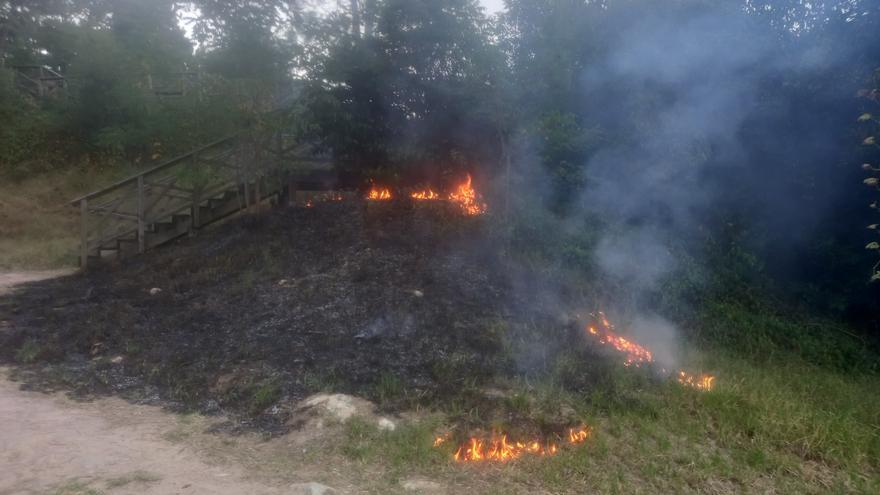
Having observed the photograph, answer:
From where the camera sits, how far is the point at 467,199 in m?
10.9

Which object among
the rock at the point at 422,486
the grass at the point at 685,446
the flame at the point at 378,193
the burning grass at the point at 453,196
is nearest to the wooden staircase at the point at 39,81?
the flame at the point at 378,193

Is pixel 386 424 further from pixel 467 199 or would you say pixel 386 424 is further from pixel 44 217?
pixel 44 217

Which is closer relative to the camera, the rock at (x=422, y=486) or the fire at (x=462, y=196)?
the rock at (x=422, y=486)

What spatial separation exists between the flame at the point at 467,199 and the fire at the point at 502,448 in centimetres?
536

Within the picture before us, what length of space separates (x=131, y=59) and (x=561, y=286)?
14780 mm

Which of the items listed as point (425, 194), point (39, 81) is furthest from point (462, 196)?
point (39, 81)

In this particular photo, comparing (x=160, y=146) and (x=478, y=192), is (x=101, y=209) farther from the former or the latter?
(x=478, y=192)

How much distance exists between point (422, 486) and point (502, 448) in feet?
2.74

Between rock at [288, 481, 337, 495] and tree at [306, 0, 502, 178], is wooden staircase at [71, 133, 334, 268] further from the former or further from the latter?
rock at [288, 481, 337, 495]

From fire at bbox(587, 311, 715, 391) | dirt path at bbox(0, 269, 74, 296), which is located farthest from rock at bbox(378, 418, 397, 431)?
dirt path at bbox(0, 269, 74, 296)

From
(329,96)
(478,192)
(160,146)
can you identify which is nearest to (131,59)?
(160,146)

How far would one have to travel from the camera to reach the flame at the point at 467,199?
34.1ft

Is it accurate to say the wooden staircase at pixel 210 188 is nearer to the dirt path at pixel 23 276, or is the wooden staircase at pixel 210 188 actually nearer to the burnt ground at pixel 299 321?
the dirt path at pixel 23 276

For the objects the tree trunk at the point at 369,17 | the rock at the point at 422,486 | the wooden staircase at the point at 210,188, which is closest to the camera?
the rock at the point at 422,486
